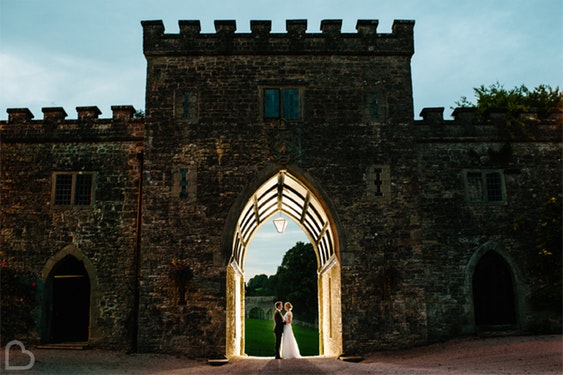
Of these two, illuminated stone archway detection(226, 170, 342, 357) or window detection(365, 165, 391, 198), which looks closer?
window detection(365, 165, 391, 198)

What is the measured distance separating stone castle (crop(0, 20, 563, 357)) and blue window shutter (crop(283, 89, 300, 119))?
0.14ft

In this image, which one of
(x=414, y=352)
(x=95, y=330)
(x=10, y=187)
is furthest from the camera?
(x=10, y=187)

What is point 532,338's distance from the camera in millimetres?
14562

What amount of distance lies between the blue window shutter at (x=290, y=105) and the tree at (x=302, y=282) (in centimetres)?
3378

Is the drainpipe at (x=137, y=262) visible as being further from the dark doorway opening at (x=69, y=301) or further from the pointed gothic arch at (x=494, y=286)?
the pointed gothic arch at (x=494, y=286)

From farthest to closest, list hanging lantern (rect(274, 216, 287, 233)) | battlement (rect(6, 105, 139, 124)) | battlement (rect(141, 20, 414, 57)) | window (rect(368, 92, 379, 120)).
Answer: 1. hanging lantern (rect(274, 216, 287, 233))
2. battlement (rect(6, 105, 139, 124))
3. battlement (rect(141, 20, 414, 57))
4. window (rect(368, 92, 379, 120))

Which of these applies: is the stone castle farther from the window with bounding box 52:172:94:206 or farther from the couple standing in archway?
the couple standing in archway

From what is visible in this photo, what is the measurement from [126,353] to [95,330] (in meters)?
1.33

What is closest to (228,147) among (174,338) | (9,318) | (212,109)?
Result: (212,109)

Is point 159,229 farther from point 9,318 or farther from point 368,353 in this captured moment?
point 368,353

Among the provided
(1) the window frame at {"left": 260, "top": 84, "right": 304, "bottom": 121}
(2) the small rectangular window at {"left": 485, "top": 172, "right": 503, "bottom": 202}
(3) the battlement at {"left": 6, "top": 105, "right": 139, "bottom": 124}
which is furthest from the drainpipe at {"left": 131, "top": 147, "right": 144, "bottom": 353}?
(2) the small rectangular window at {"left": 485, "top": 172, "right": 503, "bottom": 202}

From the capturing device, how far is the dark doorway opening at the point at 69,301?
53.3ft

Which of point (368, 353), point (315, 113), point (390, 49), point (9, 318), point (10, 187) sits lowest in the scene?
point (368, 353)

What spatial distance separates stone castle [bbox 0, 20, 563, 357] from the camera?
15.3 m
